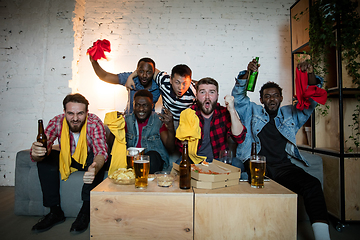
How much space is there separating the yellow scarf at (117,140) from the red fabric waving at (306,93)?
5.72 feet

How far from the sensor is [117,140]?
90.7 inches

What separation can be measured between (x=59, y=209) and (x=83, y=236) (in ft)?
1.43

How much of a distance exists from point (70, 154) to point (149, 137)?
29.9 inches

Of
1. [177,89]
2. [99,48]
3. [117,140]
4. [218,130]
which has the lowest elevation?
[117,140]

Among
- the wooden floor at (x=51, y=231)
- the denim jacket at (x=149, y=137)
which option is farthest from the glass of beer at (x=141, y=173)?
the denim jacket at (x=149, y=137)

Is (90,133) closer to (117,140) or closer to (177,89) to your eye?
(117,140)

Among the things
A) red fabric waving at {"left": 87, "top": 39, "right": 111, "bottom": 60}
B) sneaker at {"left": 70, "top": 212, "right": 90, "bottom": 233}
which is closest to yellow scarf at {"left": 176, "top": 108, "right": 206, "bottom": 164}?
sneaker at {"left": 70, "top": 212, "right": 90, "bottom": 233}

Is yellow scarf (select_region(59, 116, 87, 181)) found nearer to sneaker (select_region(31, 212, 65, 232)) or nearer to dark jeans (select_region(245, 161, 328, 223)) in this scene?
sneaker (select_region(31, 212, 65, 232))

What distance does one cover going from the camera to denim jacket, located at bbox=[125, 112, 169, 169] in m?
2.43

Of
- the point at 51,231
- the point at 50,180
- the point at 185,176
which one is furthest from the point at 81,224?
the point at 185,176

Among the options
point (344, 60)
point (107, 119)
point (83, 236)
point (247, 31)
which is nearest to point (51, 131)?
point (107, 119)

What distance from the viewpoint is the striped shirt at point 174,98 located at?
2744 millimetres

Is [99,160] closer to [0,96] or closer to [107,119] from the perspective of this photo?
[107,119]

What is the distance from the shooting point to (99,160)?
1962mm
